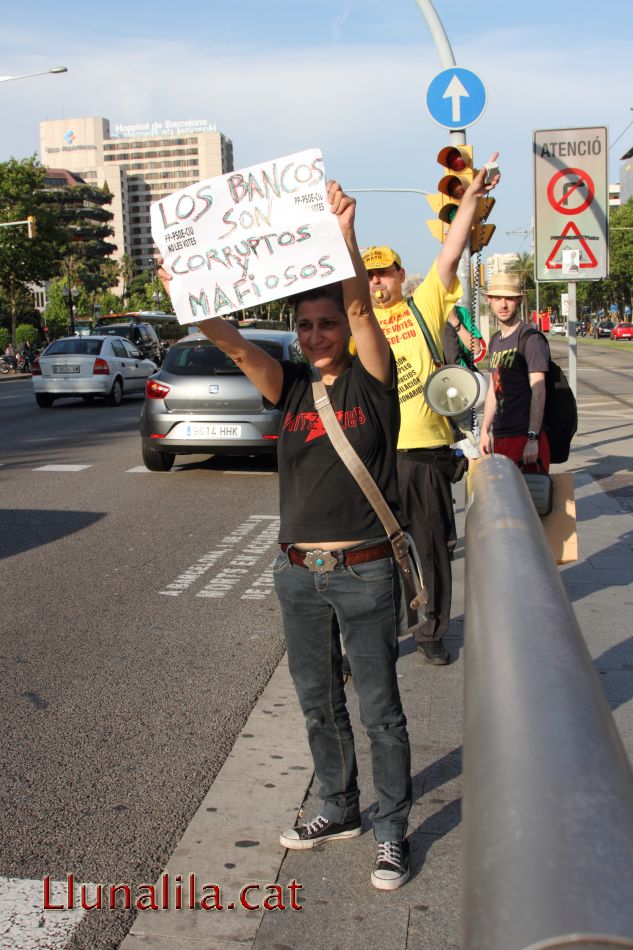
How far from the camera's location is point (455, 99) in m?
9.49

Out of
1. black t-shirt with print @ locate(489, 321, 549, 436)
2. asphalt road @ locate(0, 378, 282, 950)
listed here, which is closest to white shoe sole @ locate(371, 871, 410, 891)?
asphalt road @ locate(0, 378, 282, 950)

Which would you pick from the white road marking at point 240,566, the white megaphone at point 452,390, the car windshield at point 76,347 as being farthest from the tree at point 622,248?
the white megaphone at point 452,390

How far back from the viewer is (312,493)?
9.93 ft

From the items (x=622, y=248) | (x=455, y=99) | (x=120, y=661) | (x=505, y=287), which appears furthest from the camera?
(x=622, y=248)

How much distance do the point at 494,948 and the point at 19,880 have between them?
7.58 feet

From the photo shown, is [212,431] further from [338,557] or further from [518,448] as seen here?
[338,557]

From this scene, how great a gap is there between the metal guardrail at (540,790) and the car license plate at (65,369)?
69.7 ft

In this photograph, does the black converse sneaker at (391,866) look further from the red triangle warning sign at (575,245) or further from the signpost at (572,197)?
the red triangle warning sign at (575,245)

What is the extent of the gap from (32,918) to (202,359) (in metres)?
9.21

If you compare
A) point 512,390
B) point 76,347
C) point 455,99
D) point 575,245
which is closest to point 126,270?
point 76,347

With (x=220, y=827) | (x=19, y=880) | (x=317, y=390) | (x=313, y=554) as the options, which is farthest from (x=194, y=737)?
(x=317, y=390)

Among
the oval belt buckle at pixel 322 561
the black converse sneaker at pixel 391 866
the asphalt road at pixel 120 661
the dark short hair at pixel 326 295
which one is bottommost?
the asphalt road at pixel 120 661

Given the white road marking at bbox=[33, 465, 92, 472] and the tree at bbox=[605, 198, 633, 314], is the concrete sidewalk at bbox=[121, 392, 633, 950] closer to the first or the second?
the white road marking at bbox=[33, 465, 92, 472]

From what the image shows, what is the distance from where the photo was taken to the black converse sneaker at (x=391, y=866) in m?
2.92
